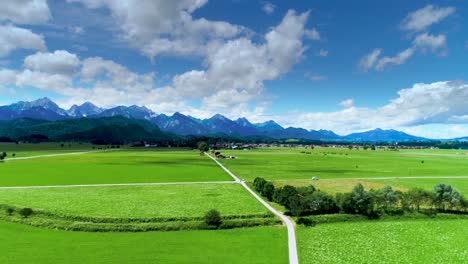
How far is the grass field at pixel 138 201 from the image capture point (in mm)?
59969

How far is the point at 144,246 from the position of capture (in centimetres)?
4588

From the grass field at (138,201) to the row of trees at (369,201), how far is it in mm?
7527

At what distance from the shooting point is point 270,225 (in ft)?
183

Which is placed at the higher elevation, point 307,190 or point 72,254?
point 307,190

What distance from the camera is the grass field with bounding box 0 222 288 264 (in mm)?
41219

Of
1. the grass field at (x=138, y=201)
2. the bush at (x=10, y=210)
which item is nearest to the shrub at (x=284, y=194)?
the grass field at (x=138, y=201)

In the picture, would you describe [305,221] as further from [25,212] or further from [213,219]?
[25,212]

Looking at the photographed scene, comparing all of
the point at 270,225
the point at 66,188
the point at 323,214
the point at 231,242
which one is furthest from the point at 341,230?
the point at 66,188

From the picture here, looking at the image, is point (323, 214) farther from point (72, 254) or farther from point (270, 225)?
point (72, 254)

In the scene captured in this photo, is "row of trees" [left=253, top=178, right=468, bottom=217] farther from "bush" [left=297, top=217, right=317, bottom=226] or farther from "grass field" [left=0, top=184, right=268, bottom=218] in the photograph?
"grass field" [left=0, top=184, right=268, bottom=218]

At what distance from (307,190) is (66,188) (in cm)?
6237

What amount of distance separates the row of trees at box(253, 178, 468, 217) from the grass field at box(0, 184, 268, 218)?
7.53m

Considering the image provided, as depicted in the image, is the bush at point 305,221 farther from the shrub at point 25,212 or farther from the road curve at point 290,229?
the shrub at point 25,212

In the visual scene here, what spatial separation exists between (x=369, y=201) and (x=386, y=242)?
15.6 m
